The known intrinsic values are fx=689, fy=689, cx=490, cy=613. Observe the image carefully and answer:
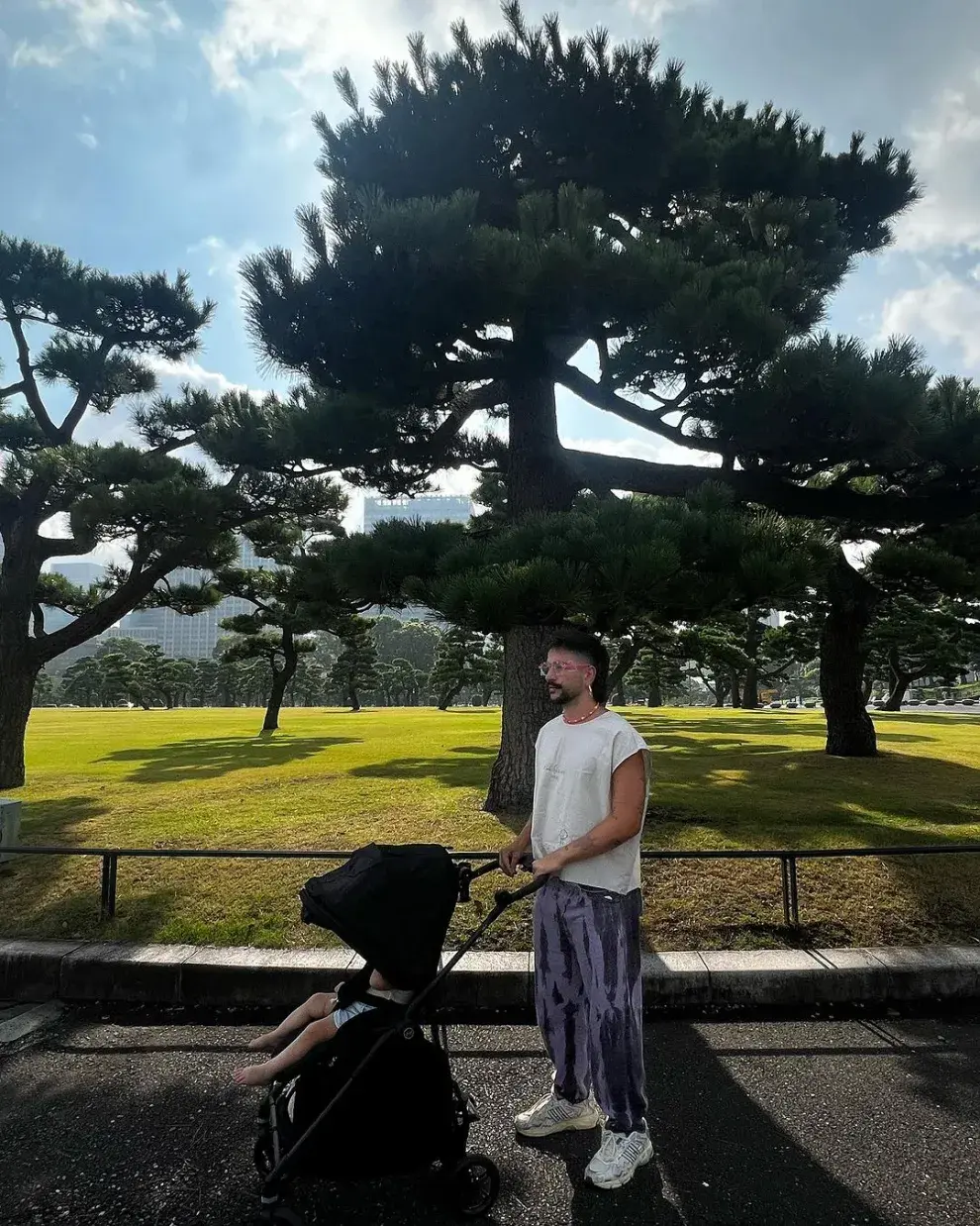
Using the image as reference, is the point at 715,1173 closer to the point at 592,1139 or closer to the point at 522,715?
the point at 592,1139

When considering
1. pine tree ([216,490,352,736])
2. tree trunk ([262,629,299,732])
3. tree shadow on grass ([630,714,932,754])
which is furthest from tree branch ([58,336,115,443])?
tree shadow on grass ([630,714,932,754])

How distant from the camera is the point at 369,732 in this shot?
18.1m

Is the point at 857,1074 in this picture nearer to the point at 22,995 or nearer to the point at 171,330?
the point at 22,995

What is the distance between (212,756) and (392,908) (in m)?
12.7

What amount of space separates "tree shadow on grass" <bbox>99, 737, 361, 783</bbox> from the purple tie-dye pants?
28.4 feet

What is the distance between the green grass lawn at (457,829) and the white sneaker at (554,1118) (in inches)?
58.5

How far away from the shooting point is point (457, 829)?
6.07 metres

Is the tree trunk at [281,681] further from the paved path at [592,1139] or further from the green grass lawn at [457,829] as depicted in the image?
the paved path at [592,1139]

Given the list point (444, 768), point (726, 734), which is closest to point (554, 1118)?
point (444, 768)

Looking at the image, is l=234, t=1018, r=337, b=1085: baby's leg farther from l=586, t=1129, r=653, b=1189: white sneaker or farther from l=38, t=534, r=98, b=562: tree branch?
l=38, t=534, r=98, b=562: tree branch

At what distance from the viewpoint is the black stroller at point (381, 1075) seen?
76.4 inches

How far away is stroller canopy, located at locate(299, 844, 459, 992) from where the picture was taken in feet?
6.66

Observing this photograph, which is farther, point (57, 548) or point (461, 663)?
point (461, 663)

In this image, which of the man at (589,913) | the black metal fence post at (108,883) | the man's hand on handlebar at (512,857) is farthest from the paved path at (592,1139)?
the black metal fence post at (108,883)
